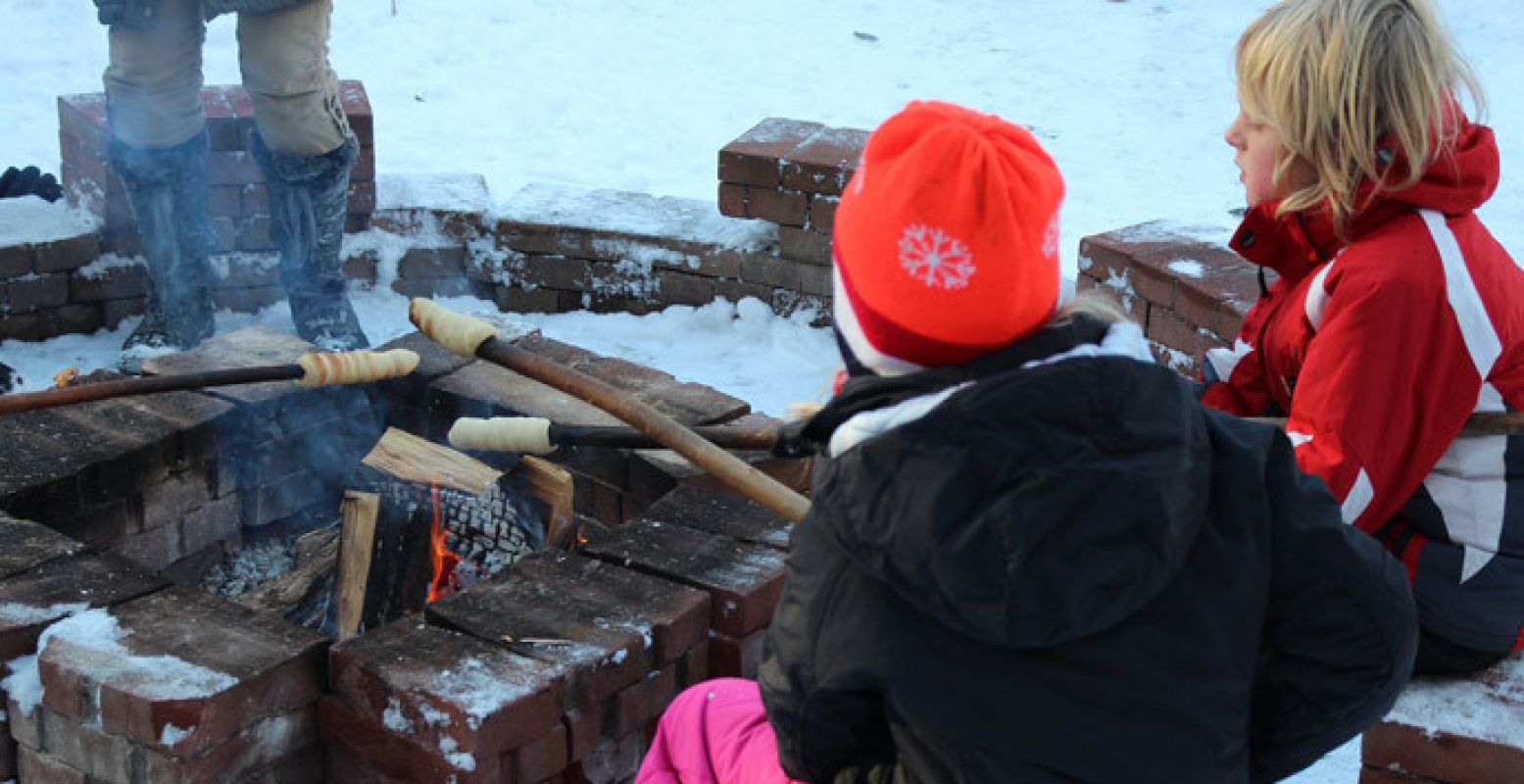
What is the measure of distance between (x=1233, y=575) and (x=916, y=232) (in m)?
0.48

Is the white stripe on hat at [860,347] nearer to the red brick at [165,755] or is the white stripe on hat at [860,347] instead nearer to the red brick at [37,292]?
the red brick at [165,755]

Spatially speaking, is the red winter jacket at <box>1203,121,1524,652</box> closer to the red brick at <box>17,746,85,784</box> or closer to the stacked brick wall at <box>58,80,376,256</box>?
the red brick at <box>17,746,85,784</box>

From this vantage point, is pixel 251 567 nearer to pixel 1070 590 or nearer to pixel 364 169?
pixel 364 169

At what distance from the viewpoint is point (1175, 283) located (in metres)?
4.50

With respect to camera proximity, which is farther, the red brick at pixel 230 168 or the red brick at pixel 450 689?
the red brick at pixel 230 168

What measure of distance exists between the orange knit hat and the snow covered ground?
11.5 feet

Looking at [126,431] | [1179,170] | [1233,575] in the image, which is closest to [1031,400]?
[1233,575]

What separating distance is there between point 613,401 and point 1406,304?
155cm

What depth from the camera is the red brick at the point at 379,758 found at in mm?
2494

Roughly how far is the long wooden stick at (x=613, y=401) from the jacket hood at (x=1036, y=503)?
1226 mm

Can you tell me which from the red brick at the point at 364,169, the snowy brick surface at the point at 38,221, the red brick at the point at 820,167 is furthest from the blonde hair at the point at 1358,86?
the snowy brick surface at the point at 38,221

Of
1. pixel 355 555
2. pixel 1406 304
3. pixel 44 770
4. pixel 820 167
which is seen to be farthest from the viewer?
pixel 820 167

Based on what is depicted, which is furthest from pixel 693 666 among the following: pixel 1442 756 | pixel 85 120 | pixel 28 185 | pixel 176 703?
pixel 28 185

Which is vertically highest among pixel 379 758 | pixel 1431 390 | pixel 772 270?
pixel 1431 390
